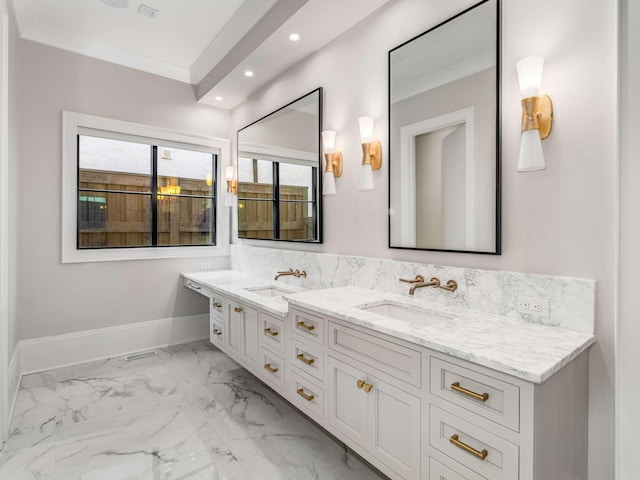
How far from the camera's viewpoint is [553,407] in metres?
1.17

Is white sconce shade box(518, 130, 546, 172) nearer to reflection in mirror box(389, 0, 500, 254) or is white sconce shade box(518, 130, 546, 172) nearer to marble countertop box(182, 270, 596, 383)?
reflection in mirror box(389, 0, 500, 254)

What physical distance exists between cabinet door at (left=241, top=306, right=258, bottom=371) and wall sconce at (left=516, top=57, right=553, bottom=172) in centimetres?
187

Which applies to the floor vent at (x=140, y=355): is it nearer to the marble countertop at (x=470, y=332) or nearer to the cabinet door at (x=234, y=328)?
the cabinet door at (x=234, y=328)

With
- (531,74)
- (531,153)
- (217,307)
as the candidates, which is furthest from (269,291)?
(531,74)

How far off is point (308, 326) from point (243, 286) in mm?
1269

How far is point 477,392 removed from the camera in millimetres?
1208

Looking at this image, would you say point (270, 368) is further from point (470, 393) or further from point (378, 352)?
point (470, 393)

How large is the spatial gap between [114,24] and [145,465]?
3402mm

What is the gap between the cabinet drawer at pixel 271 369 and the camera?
88.4 inches

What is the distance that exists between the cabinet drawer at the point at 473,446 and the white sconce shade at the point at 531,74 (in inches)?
54.2

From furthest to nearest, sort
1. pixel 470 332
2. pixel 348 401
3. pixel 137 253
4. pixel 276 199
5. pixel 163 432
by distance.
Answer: pixel 137 253 < pixel 276 199 < pixel 163 432 < pixel 348 401 < pixel 470 332

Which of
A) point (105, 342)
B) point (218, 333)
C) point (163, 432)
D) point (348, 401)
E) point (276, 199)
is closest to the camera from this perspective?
point (348, 401)

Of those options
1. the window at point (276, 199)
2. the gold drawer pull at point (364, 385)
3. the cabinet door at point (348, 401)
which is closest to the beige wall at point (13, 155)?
the window at point (276, 199)

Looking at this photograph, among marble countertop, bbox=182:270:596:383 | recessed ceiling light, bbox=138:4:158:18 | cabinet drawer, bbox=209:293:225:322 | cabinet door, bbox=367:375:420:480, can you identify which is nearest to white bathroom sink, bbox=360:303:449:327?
marble countertop, bbox=182:270:596:383
